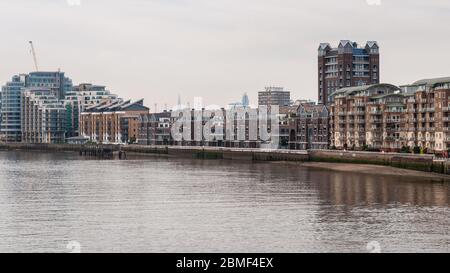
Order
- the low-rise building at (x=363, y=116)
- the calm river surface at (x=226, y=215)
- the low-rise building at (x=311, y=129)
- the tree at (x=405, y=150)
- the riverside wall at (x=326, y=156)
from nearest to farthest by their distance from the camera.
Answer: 1. the calm river surface at (x=226, y=215)
2. the riverside wall at (x=326, y=156)
3. the tree at (x=405, y=150)
4. the low-rise building at (x=363, y=116)
5. the low-rise building at (x=311, y=129)

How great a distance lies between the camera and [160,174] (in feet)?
375

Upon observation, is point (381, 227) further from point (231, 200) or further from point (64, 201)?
point (64, 201)

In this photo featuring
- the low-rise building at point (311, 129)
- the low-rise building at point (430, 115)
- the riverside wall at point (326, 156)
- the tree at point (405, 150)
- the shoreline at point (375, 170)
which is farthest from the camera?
the low-rise building at point (311, 129)

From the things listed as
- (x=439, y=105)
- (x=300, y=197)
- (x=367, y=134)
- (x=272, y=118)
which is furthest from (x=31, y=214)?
(x=272, y=118)

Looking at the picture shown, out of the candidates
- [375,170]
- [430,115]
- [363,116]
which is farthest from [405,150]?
[363,116]

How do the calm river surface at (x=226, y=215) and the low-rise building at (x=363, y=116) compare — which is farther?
the low-rise building at (x=363, y=116)

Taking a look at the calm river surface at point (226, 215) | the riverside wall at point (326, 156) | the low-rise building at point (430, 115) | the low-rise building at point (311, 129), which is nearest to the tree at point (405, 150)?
the low-rise building at point (430, 115)

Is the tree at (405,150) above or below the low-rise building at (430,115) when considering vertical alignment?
below

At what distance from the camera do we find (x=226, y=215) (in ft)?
208

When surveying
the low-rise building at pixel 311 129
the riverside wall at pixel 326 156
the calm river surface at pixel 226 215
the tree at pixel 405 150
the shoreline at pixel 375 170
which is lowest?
the calm river surface at pixel 226 215

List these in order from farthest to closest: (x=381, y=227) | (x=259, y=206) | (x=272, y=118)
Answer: (x=272, y=118)
(x=259, y=206)
(x=381, y=227)

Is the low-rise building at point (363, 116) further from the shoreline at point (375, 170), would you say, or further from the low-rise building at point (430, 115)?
the shoreline at point (375, 170)

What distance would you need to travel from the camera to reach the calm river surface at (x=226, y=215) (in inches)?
2010

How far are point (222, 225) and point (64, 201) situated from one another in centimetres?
2133
